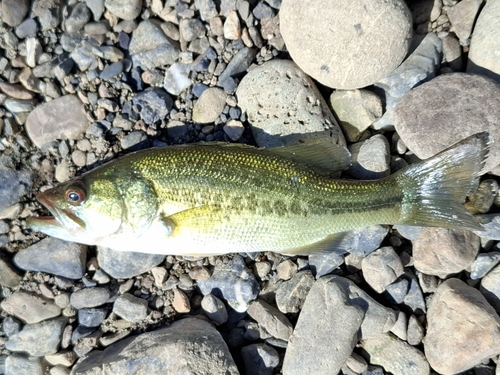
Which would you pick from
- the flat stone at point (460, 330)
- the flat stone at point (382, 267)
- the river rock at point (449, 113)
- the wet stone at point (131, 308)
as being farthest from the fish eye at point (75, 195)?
the flat stone at point (460, 330)

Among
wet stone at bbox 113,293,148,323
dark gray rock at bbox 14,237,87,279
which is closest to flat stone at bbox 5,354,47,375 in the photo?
dark gray rock at bbox 14,237,87,279

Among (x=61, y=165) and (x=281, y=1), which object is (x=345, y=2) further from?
(x=61, y=165)

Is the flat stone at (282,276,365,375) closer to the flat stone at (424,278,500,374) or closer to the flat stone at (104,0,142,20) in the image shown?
the flat stone at (424,278,500,374)

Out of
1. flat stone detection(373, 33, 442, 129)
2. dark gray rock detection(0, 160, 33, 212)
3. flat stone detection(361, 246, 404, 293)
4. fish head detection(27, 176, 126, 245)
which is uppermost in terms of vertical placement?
flat stone detection(373, 33, 442, 129)

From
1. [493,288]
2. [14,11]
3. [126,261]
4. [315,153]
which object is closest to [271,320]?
[126,261]

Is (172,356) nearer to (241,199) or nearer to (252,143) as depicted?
(241,199)

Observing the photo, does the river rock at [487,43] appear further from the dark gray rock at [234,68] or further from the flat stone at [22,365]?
the flat stone at [22,365]
